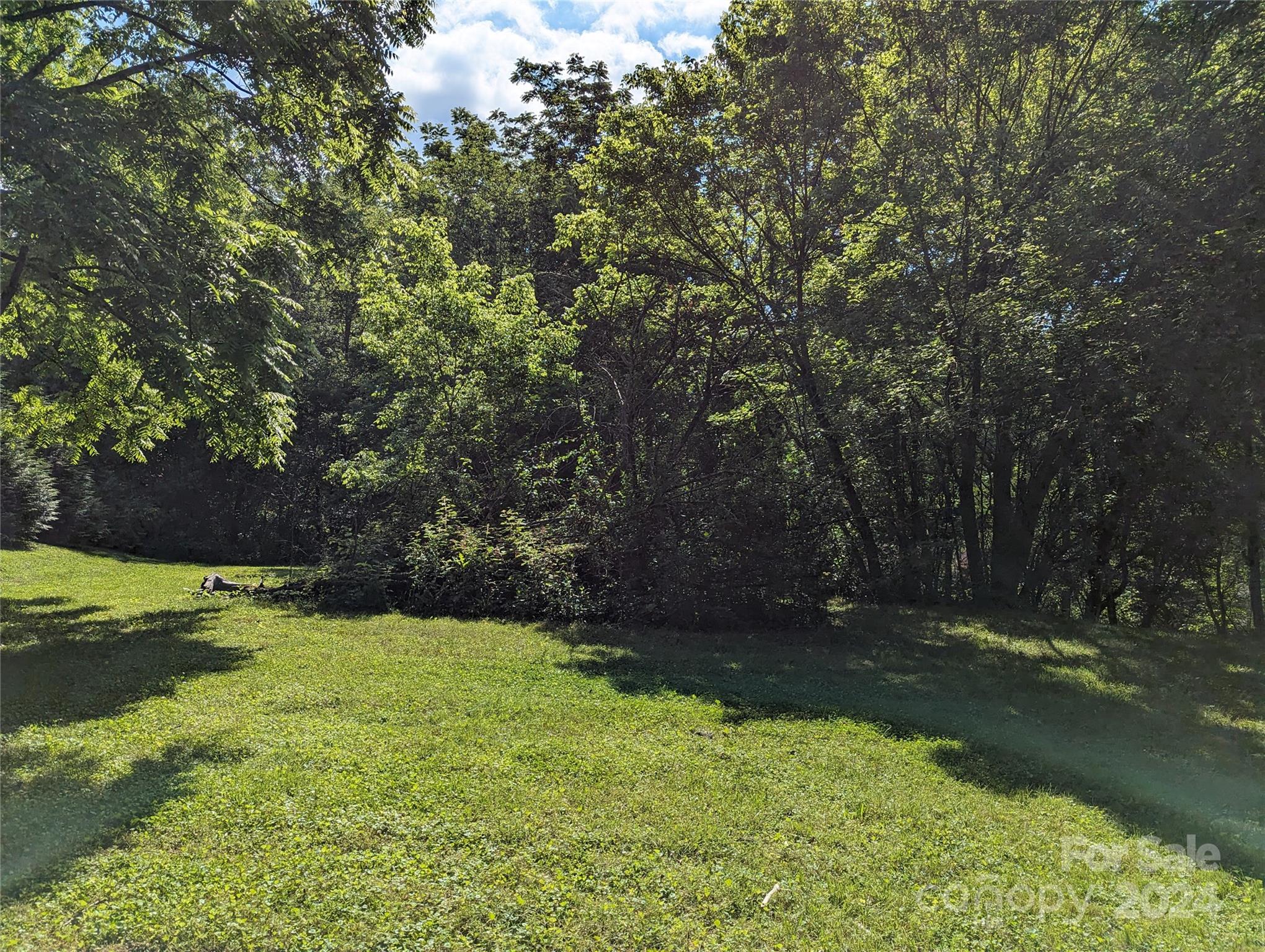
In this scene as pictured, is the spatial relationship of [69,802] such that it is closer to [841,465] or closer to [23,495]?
[841,465]

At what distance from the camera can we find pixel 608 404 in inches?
562

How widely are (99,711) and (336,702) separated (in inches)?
76.7

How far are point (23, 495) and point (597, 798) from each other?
64.3 feet

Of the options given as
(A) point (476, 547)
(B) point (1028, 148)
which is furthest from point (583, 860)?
(B) point (1028, 148)

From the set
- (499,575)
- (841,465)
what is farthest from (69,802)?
(841,465)

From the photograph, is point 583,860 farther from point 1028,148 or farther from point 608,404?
point 1028,148

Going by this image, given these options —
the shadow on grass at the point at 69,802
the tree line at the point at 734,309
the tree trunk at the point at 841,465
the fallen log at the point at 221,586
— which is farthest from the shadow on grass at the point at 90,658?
the tree trunk at the point at 841,465

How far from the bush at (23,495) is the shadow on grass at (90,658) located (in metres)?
7.10

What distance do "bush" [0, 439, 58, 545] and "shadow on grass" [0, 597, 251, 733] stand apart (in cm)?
710

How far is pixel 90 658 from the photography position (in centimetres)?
795

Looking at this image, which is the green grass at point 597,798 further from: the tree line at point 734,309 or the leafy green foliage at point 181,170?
the leafy green foliage at point 181,170

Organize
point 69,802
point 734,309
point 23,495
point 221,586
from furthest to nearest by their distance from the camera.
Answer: point 23,495 < point 734,309 < point 221,586 < point 69,802

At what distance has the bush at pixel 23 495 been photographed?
1681 centimetres

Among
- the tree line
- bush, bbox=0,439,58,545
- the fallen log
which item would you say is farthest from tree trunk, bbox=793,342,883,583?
bush, bbox=0,439,58,545
